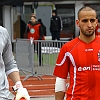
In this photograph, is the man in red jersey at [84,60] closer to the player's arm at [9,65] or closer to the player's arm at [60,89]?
the player's arm at [60,89]

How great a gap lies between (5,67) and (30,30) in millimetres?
11337

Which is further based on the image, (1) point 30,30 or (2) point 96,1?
(2) point 96,1

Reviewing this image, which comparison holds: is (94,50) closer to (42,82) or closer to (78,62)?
(78,62)

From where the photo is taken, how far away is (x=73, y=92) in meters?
4.18

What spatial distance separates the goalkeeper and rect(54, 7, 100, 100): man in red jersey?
0.79 metres

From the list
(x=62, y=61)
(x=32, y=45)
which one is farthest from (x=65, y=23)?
(x=62, y=61)

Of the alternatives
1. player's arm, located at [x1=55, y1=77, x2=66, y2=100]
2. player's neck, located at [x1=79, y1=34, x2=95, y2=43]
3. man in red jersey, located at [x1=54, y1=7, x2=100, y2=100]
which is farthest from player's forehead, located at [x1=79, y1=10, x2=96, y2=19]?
player's arm, located at [x1=55, y1=77, x2=66, y2=100]

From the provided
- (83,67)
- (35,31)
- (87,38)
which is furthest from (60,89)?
(35,31)

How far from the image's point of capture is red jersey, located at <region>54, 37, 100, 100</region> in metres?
4.09

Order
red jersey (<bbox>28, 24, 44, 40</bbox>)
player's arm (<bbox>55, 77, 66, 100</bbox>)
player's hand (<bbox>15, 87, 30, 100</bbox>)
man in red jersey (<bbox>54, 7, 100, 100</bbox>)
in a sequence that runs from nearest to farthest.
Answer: player's hand (<bbox>15, 87, 30, 100</bbox>) < man in red jersey (<bbox>54, 7, 100, 100</bbox>) < player's arm (<bbox>55, 77, 66, 100</bbox>) < red jersey (<bbox>28, 24, 44, 40</bbox>)

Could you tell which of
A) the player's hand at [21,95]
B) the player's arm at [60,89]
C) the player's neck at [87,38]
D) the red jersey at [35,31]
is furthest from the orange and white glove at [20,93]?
the red jersey at [35,31]

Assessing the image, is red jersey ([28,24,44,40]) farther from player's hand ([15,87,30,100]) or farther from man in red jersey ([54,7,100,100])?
player's hand ([15,87,30,100])

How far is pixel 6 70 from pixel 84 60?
91cm

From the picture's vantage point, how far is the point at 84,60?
4109 mm
